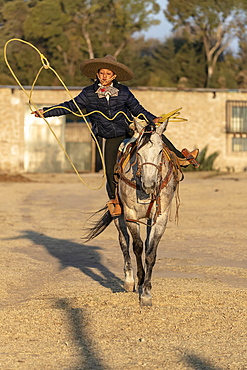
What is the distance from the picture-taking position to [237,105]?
2583 cm

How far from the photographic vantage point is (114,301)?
5.40 metres

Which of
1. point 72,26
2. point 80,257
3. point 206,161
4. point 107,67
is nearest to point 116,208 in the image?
point 107,67

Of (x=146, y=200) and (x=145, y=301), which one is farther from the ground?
(x=146, y=200)

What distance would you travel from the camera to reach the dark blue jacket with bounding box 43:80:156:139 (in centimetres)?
580

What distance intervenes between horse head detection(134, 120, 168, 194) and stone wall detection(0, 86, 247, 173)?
19665mm

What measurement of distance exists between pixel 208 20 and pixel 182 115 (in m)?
26.4

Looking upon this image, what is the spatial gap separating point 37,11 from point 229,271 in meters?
44.5

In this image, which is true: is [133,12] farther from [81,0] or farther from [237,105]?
[237,105]

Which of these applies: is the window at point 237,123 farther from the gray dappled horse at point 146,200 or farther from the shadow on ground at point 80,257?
the gray dappled horse at point 146,200

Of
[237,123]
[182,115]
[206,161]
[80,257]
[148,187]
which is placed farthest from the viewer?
[237,123]

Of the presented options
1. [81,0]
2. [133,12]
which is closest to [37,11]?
[81,0]

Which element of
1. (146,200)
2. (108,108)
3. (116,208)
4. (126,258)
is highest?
(108,108)

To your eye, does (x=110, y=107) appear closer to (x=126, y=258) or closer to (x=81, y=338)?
(x=126, y=258)

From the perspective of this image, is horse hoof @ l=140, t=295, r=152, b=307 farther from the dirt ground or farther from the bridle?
the bridle
